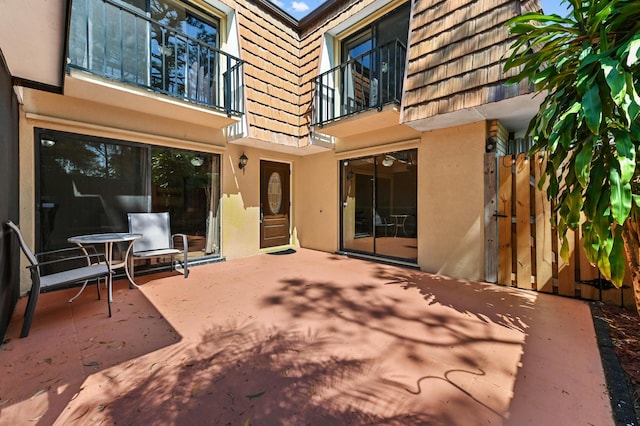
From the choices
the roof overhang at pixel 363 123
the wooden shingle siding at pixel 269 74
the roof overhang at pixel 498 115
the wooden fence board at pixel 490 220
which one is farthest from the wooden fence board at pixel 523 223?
the wooden shingle siding at pixel 269 74

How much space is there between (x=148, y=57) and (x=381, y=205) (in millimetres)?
5036

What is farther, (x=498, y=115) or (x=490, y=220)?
(x=490, y=220)

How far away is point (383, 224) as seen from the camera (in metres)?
6.12

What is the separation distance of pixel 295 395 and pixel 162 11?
6.31 meters

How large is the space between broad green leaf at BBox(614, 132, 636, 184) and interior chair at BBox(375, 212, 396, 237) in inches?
175

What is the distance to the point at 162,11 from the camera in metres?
4.93

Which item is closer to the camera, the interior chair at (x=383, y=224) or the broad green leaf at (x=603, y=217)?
the broad green leaf at (x=603, y=217)

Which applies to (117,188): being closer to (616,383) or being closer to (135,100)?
(135,100)

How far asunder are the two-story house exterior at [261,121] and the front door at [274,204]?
38mm

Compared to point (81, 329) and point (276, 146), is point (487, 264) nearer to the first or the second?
point (276, 146)

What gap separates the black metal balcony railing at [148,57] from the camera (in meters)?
3.94

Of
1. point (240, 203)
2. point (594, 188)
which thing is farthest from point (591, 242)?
point (240, 203)

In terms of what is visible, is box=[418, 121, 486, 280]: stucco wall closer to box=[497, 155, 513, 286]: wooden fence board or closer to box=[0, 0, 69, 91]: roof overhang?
box=[497, 155, 513, 286]: wooden fence board

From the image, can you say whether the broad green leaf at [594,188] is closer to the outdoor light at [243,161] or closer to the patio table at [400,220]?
the patio table at [400,220]
